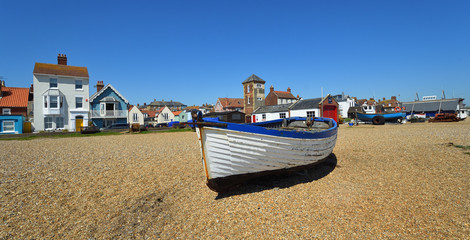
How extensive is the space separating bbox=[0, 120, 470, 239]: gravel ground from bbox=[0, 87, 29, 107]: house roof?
33.2 m

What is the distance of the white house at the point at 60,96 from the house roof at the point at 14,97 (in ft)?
14.2

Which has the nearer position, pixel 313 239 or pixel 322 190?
pixel 313 239

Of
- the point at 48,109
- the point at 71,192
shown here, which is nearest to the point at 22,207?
the point at 71,192

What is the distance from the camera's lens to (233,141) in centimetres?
559

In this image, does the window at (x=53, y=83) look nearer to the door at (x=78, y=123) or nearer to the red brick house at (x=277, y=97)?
the door at (x=78, y=123)

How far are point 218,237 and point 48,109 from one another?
38110mm

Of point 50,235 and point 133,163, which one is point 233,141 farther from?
point 133,163

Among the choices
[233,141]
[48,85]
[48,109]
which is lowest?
[233,141]

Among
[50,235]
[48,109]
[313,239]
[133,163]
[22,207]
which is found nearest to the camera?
[313,239]

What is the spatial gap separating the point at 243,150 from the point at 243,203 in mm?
1490

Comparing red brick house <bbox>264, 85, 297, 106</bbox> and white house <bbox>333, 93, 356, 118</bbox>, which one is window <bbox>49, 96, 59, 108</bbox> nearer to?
red brick house <bbox>264, 85, 297, 106</bbox>

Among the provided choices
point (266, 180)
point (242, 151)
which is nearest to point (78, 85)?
point (266, 180)

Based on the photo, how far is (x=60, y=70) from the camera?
33.8 metres

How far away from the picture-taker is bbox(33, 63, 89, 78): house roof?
3222 centimetres
